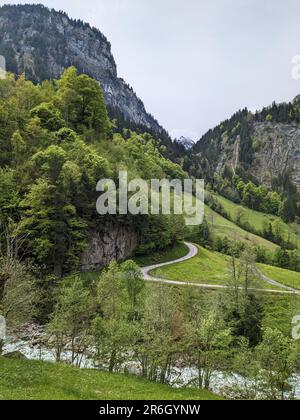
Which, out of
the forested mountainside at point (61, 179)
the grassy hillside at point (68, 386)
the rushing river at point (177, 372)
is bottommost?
the rushing river at point (177, 372)

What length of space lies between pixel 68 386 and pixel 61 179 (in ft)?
165

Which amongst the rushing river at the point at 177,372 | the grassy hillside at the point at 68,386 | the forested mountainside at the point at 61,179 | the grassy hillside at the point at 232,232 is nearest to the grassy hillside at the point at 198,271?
the forested mountainside at the point at 61,179

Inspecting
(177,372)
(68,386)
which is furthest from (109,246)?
(68,386)

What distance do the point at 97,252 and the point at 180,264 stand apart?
75.5 feet

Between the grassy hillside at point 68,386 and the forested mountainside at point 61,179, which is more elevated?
the forested mountainside at point 61,179

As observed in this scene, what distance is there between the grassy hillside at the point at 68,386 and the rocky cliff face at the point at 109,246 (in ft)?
144

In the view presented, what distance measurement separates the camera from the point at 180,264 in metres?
88.1

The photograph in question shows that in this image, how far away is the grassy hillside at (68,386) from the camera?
69.1 feet

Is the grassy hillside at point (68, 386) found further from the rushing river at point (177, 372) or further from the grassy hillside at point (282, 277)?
the grassy hillside at point (282, 277)

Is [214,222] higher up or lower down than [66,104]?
lower down

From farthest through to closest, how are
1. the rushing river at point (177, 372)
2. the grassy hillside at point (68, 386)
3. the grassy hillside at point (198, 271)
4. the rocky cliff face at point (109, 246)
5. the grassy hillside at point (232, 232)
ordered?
the grassy hillside at point (232, 232), the grassy hillside at point (198, 271), the rocky cliff face at point (109, 246), the rushing river at point (177, 372), the grassy hillside at point (68, 386)

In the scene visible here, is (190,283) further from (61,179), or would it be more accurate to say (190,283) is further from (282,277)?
(282,277)
